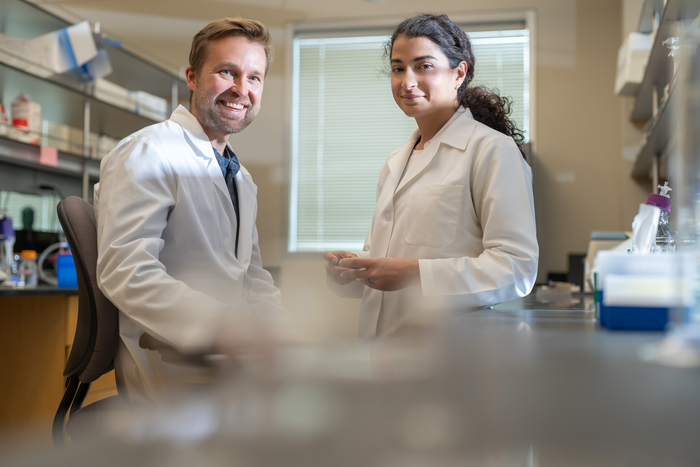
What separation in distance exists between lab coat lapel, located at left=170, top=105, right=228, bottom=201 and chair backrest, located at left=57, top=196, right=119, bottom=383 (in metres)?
0.30

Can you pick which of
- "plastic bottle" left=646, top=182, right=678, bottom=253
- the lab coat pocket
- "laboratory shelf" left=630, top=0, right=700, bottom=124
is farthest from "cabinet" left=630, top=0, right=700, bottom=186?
the lab coat pocket

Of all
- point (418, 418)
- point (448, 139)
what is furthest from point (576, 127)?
point (418, 418)

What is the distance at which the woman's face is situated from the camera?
1.18 m

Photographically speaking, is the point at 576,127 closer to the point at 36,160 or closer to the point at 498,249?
the point at 498,249

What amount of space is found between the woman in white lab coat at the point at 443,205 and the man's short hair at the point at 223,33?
345 millimetres

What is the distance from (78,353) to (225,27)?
2.65ft

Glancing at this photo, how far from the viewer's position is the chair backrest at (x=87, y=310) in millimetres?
1066

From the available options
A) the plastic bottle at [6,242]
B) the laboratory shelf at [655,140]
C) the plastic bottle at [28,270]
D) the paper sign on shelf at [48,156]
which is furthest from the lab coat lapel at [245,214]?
the paper sign on shelf at [48,156]

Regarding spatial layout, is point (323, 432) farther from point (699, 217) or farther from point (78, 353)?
point (78, 353)

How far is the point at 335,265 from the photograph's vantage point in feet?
3.68

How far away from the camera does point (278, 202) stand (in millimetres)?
4082

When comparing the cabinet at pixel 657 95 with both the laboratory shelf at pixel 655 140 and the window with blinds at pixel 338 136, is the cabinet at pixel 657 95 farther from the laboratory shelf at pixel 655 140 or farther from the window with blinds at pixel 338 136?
the window with blinds at pixel 338 136

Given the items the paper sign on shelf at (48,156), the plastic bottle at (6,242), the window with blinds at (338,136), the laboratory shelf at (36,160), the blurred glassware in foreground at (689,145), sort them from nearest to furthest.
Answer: the blurred glassware in foreground at (689,145)
the plastic bottle at (6,242)
the laboratory shelf at (36,160)
the paper sign on shelf at (48,156)
the window with blinds at (338,136)

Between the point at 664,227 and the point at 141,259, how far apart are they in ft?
3.80
